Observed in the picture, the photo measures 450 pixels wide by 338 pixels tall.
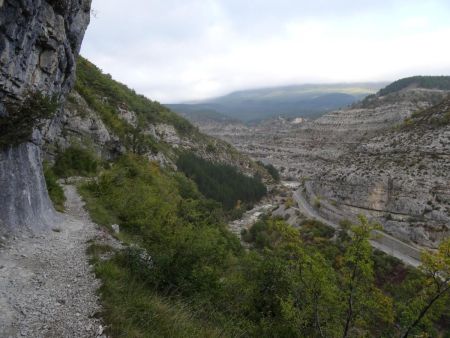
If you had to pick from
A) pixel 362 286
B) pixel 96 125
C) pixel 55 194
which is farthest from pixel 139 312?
pixel 96 125

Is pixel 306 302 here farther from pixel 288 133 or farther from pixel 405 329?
pixel 288 133

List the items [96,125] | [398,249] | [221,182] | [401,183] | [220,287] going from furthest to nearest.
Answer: [221,182] → [401,183] → [398,249] → [96,125] → [220,287]

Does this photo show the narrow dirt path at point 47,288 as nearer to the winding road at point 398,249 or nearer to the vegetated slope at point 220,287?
the vegetated slope at point 220,287

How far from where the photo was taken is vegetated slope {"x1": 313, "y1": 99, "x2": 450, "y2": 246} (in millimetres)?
32812

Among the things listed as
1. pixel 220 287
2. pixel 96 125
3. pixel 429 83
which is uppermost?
pixel 429 83

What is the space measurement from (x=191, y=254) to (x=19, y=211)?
229 inches

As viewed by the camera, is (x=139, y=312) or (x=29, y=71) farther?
(x=29, y=71)

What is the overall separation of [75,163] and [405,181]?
114ft

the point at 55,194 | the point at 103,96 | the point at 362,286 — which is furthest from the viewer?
the point at 103,96

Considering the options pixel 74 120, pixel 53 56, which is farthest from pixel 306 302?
pixel 74 120

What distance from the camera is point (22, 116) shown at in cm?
1016

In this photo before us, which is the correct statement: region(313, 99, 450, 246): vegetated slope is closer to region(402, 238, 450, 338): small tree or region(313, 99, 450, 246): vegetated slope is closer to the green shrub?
region(402, 238, 450, 338): small tree

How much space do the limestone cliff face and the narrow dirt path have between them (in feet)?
3.55

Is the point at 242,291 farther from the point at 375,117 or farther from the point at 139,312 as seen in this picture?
the point at 375,117
